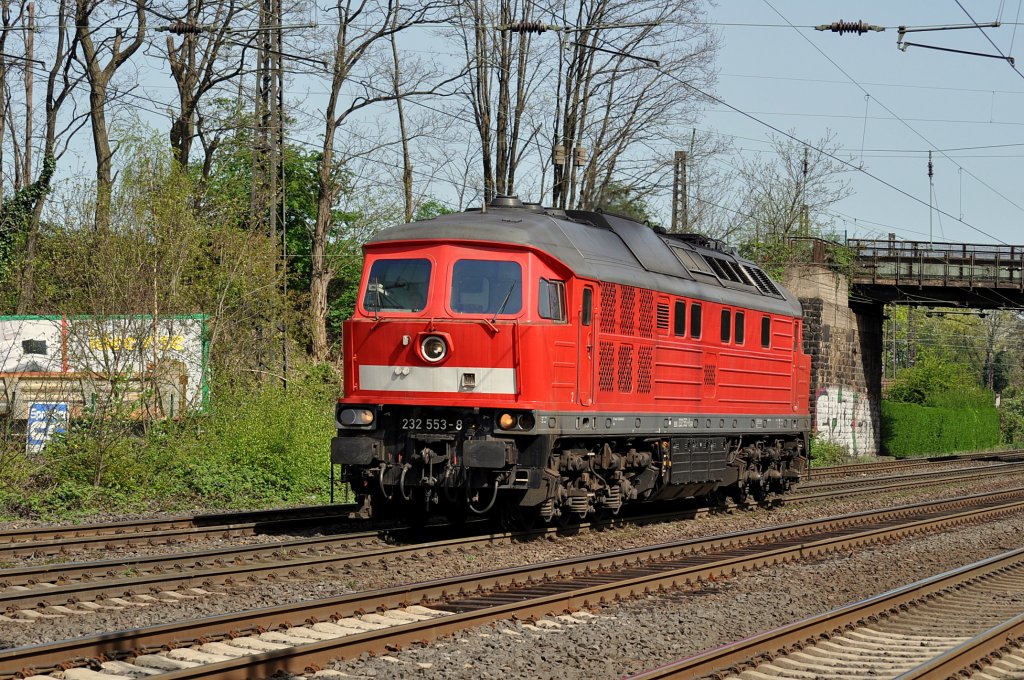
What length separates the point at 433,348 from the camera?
44.3ft

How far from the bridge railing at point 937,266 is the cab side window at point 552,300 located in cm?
2720

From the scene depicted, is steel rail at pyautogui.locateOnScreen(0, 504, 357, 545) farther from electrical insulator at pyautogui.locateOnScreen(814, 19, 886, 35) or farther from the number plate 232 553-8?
electrical insulator at pyautogui.locateOnScreen(814, 19, 886, 35)

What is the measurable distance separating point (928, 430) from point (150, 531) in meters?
36.4

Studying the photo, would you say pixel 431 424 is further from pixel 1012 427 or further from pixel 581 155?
pixel 1012 427

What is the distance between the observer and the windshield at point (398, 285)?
13812 millimetres

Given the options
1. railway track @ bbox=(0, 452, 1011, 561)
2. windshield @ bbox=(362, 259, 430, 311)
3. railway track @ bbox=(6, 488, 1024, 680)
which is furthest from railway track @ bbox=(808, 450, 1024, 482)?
windshield @ bbox=(362, 259, 430, 311)

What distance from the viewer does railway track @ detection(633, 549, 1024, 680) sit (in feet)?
27.3

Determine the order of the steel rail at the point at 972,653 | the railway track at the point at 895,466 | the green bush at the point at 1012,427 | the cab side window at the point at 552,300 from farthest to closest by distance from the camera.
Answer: the green bush at the point at 1012,427 → the railway track at the point at 895,466 → the cab side window at the point at 552,300 → the steel rail at the point at 972,653

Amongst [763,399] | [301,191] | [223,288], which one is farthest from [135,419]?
[301,191]

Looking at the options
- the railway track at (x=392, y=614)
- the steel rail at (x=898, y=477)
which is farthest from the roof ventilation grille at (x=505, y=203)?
the steel rail at (x=898, y=477)

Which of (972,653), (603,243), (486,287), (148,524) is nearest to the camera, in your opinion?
(972,653)

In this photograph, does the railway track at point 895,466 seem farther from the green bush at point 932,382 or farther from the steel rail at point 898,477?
the green bush at point 932,382

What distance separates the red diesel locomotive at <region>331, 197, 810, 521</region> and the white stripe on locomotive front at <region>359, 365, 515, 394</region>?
0.05 ft

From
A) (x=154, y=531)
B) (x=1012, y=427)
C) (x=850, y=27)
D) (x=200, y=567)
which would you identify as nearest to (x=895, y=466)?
(x=850, y=27)
